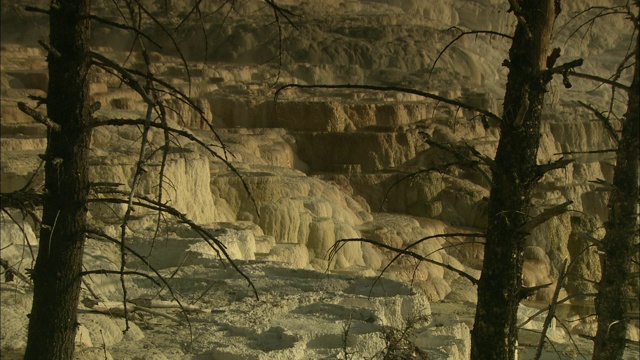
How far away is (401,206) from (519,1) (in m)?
27.2

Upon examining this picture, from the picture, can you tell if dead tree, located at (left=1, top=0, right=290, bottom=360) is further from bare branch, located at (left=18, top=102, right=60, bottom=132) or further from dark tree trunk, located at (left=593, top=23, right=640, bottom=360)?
dark tree trunk, located at (left=593, top=23, right=640, bottom=360)

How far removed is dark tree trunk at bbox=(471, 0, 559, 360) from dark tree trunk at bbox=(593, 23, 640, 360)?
8.69 ft

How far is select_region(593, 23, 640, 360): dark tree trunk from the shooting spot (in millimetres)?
7023

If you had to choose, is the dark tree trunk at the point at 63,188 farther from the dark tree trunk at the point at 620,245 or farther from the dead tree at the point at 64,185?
the dark tree trunk at the point at 620,245

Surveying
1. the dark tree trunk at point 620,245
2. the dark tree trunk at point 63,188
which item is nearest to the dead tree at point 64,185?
the dark tree trunk at point 63,188

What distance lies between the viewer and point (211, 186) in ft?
67.3

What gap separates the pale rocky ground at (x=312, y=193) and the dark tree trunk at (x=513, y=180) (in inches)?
10.6

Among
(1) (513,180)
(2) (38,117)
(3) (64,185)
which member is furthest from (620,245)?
(2) (38,117)

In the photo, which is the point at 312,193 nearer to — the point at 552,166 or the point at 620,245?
the point at 620,245

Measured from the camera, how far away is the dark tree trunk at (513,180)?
181 inches

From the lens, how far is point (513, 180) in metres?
4.63

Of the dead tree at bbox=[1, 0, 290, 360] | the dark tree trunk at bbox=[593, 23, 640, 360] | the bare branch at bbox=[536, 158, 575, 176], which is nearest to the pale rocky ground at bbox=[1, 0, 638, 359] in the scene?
the dead tree at bbox=[1, 0, 290, 360]

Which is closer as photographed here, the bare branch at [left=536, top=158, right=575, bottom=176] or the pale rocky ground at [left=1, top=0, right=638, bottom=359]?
the bare branch at [left=536, top=158, right=575, bottom=176]

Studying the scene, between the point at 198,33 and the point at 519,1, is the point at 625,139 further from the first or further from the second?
the point at 198,33
